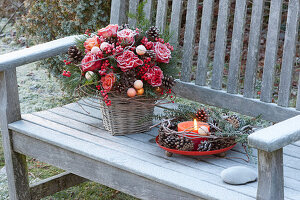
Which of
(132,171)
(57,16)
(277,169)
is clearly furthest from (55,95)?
(277,169)

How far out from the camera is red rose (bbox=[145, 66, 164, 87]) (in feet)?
6.26

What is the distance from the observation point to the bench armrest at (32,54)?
6.70 ft

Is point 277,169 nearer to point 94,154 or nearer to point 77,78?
point 94,154

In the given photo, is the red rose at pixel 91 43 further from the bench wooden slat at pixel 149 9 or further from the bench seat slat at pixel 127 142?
the bench wooden slat at pixel 149 9

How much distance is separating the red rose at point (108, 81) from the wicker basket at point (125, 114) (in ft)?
0.22

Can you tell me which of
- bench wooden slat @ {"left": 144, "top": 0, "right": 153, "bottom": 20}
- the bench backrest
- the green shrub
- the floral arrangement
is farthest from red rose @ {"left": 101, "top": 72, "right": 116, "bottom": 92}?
the green shrub

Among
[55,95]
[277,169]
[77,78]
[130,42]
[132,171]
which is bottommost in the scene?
[55,95]

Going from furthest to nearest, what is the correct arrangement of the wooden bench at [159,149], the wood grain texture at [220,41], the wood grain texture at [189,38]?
1. the wood grain texture at [189,38]
2. the wood grain texture at [220,41]
3. the wooden bench at [159,149]

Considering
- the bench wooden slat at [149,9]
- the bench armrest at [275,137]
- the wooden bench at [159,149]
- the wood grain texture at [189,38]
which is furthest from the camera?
the bench wooden slat at [149,9]

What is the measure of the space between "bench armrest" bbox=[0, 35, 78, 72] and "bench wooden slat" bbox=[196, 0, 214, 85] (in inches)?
25.4

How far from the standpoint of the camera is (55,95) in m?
4.26

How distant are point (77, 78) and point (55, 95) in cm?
232

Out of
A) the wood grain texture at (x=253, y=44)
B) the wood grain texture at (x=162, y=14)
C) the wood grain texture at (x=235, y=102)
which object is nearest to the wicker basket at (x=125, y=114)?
the wood grain texture at (x=235, y=102)

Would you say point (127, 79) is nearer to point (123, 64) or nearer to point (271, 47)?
point (123, 64)
